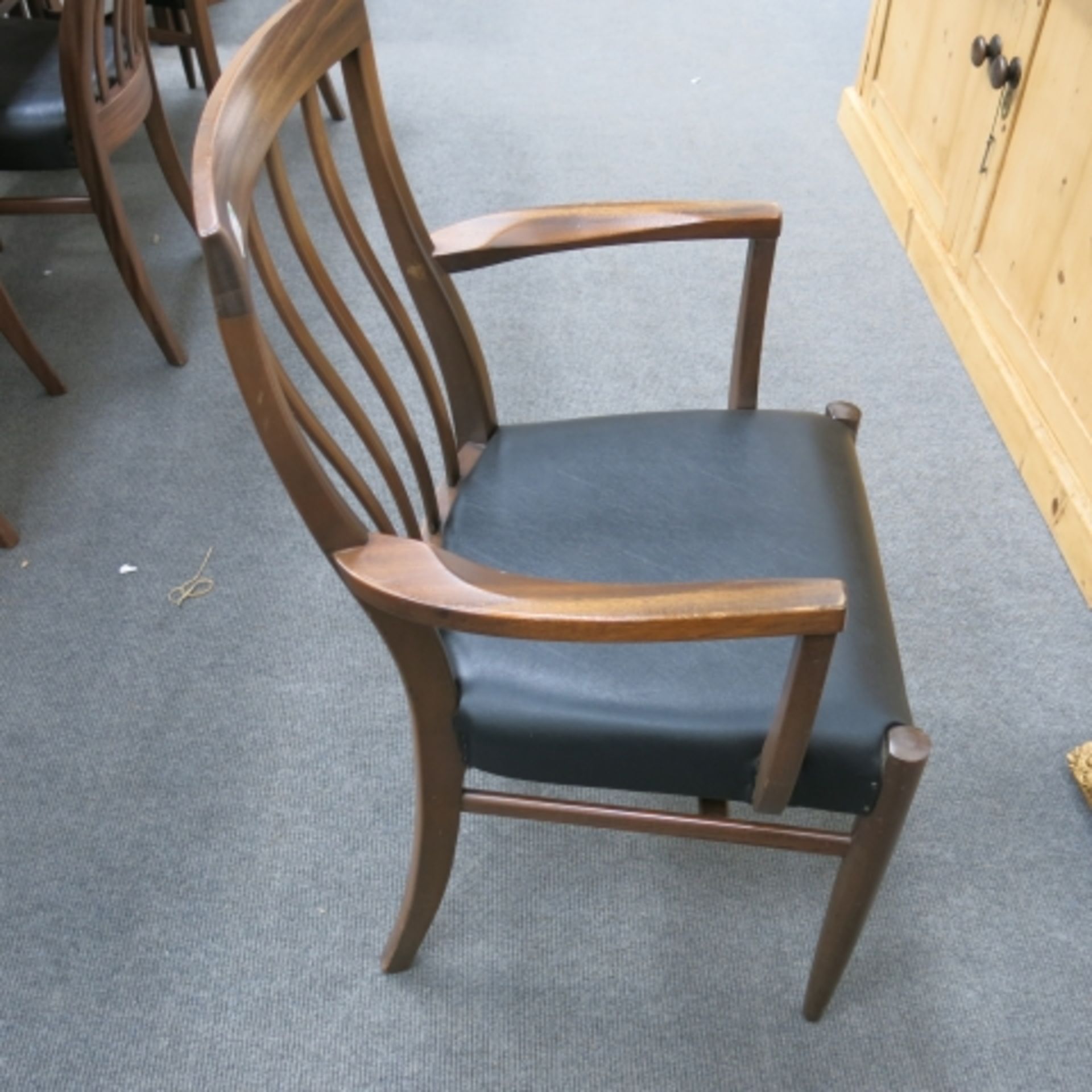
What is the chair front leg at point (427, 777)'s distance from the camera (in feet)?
2.74

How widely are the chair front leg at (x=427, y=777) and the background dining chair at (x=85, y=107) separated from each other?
4.03 ft

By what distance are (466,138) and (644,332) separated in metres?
0.93

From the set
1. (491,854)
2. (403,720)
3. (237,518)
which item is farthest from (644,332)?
(491,854)

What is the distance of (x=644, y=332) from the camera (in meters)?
2.01

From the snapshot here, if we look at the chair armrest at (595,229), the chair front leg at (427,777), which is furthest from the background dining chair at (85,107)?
the chair front leg at (427,777)

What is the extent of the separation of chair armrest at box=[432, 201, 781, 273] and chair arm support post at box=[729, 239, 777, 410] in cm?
2

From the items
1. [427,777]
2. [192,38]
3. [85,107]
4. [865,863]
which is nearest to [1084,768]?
[865,863]

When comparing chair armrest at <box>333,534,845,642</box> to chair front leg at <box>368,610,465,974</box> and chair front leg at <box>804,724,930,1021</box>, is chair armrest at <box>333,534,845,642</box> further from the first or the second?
chair front leg at <box>804,724,930,1021</box>

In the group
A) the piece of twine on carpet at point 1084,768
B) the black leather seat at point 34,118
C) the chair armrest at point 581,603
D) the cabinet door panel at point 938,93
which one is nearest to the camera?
the chair armrest at point 581,603

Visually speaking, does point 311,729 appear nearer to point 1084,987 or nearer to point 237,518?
point 237,518

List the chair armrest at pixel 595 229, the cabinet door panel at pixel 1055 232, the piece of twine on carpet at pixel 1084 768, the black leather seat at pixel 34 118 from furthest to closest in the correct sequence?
the black leather seat at pixel 34 118
the cabinet door panel at pixel 1055 232
the piece of twine on carpet at pixel 1084 768
the chair armrest at pixel 595 229

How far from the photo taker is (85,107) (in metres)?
1.65

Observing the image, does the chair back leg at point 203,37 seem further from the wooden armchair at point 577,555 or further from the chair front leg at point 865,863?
the chair front leg at point 865,863

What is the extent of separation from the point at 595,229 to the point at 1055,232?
0.95m
